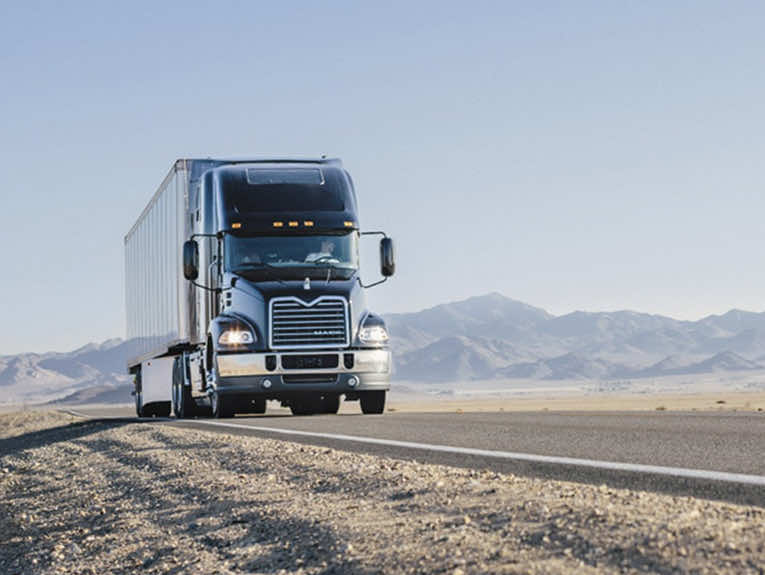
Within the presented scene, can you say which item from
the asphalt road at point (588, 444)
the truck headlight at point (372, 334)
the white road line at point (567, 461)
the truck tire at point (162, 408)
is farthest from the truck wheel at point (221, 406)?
the truck tire at point (162, 408)

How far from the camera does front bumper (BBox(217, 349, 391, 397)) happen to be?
2105 cm

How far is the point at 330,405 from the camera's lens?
2498 cm

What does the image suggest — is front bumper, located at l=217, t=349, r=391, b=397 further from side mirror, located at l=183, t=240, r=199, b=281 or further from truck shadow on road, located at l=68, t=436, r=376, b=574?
truck shadow on road, located at l=68, t=436, r=376, b=574

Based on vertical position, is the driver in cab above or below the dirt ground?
above

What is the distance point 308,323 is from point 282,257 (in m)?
1.26

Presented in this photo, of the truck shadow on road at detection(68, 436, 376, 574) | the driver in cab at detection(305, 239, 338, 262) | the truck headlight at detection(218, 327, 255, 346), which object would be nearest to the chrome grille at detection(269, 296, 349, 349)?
the truck headlight at detection(218, 327, 255, 346)

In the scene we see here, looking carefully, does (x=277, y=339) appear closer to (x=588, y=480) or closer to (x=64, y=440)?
(x=64, y=440)

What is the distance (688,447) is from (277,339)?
10.7 m

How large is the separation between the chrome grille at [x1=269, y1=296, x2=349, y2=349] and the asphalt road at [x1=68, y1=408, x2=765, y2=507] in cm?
197

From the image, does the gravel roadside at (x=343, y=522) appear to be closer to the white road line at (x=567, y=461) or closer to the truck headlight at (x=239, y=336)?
the white road line at (x=567, y=461)

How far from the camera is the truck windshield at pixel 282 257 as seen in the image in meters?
21.4

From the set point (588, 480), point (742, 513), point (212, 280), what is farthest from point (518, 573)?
point (212, 280)

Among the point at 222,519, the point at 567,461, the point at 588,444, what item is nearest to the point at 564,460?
the point at 567,461

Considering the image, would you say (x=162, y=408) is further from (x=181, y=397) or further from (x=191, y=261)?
(x=191, y=261)
